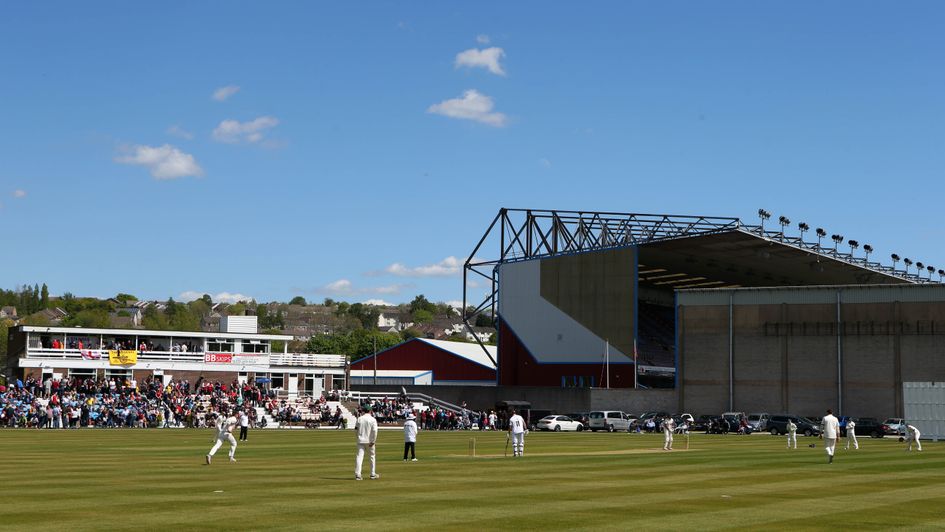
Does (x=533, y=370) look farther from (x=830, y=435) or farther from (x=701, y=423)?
(x=830, y=435)

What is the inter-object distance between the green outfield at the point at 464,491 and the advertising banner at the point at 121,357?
4825cm

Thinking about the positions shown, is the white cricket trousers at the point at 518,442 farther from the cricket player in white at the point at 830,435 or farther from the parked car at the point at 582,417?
the parked car at the point at 582,417

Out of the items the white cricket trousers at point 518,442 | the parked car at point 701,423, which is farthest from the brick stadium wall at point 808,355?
the white cricket trousers at point 518,442

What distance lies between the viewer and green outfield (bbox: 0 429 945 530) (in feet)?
66.1

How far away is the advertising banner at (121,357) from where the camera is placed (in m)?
91.1

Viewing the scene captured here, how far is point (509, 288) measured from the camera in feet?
364

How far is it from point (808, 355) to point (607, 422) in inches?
734

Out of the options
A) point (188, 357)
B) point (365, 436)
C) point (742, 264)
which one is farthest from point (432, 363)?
point (365, 436)

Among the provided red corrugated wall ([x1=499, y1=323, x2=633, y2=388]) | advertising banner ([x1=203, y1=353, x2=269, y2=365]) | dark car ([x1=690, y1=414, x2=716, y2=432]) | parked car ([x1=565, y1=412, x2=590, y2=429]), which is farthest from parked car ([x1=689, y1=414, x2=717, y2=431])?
advertising banner ([x1=203, y1=353, x2=269, y2=365])

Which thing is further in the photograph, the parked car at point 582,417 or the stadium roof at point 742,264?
the stadium roof at point 742,264

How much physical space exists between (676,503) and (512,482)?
5.80 metres

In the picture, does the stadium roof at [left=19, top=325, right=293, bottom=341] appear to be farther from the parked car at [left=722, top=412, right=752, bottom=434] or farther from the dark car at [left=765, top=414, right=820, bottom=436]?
the dark car at [left=765, top=414, right=820, bottom=436]

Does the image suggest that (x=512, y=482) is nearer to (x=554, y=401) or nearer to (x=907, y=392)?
(x=907, y=392)

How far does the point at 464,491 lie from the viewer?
2581 centimetres
